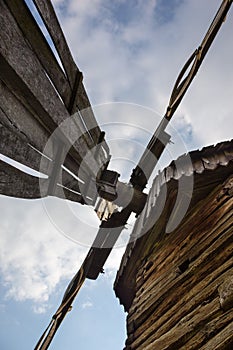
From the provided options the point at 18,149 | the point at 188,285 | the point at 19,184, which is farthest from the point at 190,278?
the point at 18,149

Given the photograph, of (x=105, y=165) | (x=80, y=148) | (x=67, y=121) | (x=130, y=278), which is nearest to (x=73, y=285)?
(x=130, y=278)

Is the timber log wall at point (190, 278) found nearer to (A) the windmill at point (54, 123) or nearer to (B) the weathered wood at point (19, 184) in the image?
(A) the windmill at point (54, 123)

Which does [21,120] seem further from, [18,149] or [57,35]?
[57,35]

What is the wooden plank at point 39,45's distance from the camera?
136 cm

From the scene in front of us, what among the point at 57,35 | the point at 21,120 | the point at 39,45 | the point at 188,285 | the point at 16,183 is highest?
the point at 57,35

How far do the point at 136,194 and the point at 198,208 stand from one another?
2.38 ft

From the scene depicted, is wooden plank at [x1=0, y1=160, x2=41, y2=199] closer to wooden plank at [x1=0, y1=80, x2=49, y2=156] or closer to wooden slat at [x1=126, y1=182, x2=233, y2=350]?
wooden plank at [x1=0, y1=80, x2=49, y2=156]

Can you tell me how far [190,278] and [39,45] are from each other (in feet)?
7.41

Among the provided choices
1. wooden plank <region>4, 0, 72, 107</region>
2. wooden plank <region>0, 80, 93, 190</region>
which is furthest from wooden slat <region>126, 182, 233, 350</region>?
wooden plank <region>4, 0, 72, 107</region>

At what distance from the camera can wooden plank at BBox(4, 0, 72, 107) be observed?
1.36 metres

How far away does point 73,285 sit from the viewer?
4336 millimetres

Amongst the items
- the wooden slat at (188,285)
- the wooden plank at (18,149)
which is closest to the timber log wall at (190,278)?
the wooden slat at (188,285)

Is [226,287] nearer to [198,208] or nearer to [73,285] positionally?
[198,208]

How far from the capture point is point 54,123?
1.81 m
